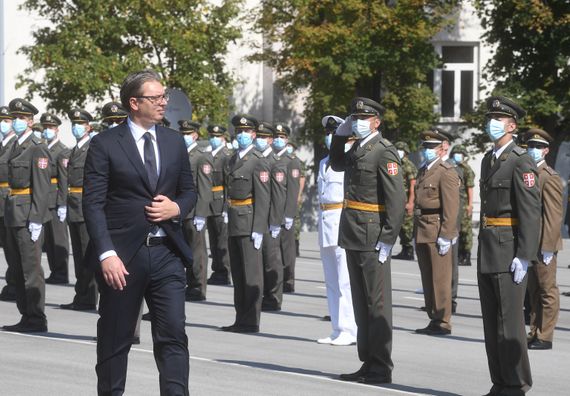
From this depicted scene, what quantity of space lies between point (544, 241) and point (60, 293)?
22.6 feet

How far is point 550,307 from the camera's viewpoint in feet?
42.7

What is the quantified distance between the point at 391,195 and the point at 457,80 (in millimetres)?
27080

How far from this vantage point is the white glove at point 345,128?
10719mm

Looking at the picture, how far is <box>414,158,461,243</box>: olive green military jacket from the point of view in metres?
14.4

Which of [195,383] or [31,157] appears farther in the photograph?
[31,157]

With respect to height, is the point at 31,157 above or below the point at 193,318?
above

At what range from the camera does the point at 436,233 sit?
1438 cm

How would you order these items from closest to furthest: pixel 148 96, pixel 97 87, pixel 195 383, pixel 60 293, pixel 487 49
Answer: pixel 148 96, pixel 195 383, pixel 60 293, pixel 97 87, pixel 487 49

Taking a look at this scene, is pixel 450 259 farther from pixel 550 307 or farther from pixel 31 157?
pixel 31 157

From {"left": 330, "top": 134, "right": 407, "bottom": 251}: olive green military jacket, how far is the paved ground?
3.40ft

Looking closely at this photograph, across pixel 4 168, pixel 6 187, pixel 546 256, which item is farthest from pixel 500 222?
pixel 4 168

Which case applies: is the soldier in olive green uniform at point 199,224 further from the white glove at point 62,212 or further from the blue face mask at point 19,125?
the blue face mask at point 19,125

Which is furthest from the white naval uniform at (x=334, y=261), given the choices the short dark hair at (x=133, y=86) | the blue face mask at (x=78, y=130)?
the short dark hair at (x=133, y=86)

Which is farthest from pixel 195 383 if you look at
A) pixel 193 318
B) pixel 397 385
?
pixel 193 318
